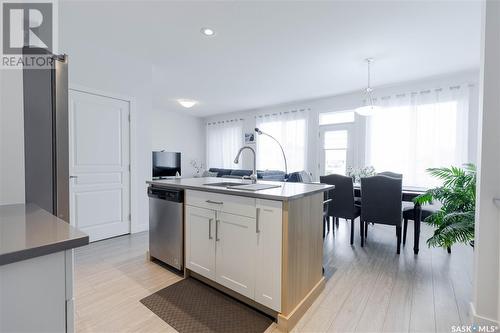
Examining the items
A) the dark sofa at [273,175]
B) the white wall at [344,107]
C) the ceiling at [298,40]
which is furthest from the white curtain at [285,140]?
the ceiling at [298,40]

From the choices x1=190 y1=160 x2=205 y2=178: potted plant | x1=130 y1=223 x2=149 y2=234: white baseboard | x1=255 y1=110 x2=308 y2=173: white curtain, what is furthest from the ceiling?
x1=190 y1=160 x2=205 y2=178: potted plant

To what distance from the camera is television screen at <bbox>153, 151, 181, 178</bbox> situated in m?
6.02

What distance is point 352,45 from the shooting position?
9.71ft

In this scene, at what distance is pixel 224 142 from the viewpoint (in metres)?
7.42

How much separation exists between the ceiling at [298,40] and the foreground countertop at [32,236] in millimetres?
2230

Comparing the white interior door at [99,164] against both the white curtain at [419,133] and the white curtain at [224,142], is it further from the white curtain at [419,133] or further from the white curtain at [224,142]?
the white curtain at [224,142]

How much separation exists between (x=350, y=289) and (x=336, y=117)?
4176 mm

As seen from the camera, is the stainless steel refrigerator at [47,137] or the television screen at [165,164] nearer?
the stainless steel refrigerator at [47,137]

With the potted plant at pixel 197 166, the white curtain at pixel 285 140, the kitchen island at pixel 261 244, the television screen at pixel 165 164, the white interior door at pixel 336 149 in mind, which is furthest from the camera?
the potted plant at pixel 197 166

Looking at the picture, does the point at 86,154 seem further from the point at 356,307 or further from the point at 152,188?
the point at 356,307

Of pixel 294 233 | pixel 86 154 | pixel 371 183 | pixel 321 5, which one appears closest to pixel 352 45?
pixel 321 5

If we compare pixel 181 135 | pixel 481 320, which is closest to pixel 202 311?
pixel 481 320

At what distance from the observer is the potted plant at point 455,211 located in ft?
6.08

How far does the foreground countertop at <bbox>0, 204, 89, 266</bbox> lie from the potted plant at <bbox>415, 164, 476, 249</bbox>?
7.97ft
